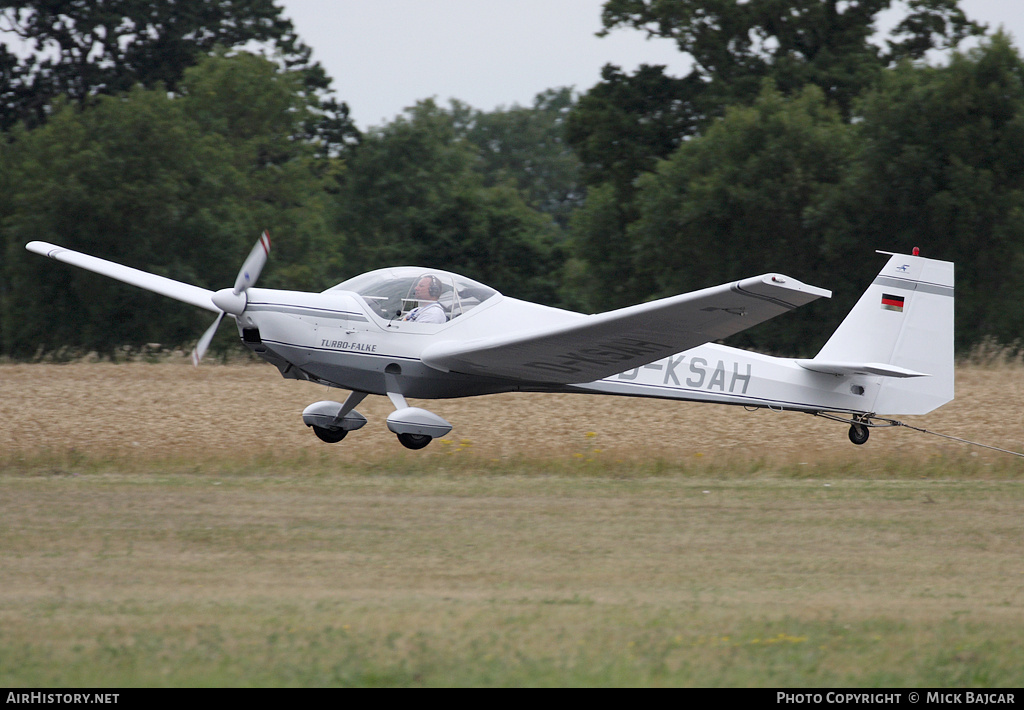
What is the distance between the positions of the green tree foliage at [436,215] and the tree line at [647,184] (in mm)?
131

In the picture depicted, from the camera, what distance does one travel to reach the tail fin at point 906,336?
12883mm

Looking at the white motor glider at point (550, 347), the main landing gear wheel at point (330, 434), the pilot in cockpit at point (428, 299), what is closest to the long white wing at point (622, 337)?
the white motor glider at point (550, 347)

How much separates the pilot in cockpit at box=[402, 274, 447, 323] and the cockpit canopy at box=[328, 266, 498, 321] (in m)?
0.02

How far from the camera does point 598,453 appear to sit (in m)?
13.9

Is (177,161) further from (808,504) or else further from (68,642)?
(68,642)

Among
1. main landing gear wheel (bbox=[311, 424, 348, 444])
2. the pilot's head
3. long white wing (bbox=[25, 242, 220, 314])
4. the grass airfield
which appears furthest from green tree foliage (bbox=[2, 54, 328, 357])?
the pilot's head

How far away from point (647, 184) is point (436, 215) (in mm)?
9350

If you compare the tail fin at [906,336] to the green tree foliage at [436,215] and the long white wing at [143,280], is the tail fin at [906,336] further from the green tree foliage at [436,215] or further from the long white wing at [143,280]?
the green tree foliage at [436,215]

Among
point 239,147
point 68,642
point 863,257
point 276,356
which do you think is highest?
point 239,147

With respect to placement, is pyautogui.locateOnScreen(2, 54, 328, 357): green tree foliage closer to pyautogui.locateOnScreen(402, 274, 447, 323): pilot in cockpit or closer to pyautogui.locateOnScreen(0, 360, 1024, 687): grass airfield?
pyautogui.locateOnScreen(0, 360, 1024, 687): grass airfield

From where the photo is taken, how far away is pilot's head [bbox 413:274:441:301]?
11961mm

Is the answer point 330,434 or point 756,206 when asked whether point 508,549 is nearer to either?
point 330,434
